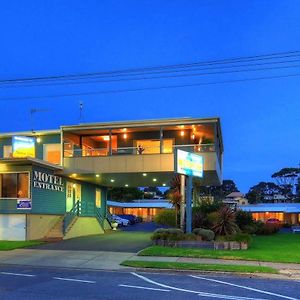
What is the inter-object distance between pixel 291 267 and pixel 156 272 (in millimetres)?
4929

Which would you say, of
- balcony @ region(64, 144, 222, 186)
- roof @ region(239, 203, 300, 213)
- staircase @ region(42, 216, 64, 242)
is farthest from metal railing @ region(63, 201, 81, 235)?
roof @ region(239, 203, 300, 213)

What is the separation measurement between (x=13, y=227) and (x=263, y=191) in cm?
11805

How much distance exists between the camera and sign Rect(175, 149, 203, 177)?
26.3 meters

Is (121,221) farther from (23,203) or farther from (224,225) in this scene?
(224,225)

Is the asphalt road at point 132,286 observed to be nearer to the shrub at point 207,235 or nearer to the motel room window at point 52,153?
the shrub at point 207,235

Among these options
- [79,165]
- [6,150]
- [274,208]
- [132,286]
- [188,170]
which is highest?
[6,150]

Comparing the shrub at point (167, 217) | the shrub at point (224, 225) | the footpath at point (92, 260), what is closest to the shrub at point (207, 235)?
the shrub at point (224, 225)

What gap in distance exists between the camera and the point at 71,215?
35.1 metres

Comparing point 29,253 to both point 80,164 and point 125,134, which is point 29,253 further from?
point 125,134

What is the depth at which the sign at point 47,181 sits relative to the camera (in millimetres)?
31845

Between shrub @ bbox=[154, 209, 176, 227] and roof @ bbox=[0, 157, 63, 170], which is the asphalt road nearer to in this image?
roof @ bbox=[0, 157, 63, 170]

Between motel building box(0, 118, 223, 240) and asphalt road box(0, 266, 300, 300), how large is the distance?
38.9 ft

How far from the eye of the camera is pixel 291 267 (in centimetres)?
1802

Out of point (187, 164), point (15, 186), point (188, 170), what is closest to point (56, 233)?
point (15, 186)
